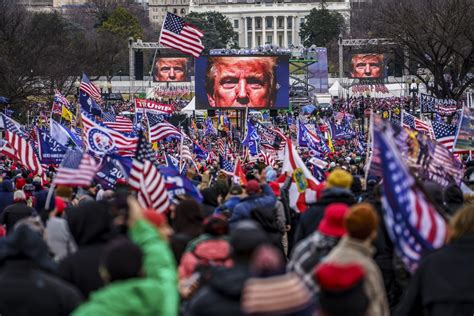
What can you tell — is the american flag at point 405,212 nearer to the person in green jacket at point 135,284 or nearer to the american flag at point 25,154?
the person in green jacket at point 135,284

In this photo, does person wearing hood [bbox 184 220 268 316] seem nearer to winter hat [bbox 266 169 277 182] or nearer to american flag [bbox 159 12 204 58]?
winter hat [bbox 266 169 277 182]

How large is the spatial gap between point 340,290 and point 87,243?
6.94 feet

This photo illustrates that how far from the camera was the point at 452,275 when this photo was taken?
768 cm

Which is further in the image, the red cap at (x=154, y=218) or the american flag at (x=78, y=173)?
the american flag at (x=78, y=173)

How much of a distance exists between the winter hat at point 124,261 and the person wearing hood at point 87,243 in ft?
5.39

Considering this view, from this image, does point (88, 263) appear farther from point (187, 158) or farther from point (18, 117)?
point (18, 117)

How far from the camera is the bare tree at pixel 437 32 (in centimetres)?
4591

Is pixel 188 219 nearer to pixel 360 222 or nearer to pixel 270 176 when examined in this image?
pixel 360 222

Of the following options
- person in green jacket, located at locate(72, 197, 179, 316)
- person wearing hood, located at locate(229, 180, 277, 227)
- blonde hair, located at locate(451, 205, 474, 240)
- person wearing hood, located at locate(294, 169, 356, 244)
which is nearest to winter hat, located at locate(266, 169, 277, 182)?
person wearing hood, located at locate(229, 180, 277, 227)

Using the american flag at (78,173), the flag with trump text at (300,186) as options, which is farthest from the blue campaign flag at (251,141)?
the american flag at (78,173)

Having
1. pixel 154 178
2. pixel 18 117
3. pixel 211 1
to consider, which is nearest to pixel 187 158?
pixel 154 178

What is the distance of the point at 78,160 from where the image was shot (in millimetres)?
13383

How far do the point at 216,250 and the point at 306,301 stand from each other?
165 centimetres

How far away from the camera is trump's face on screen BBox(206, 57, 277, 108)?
2122 inches
